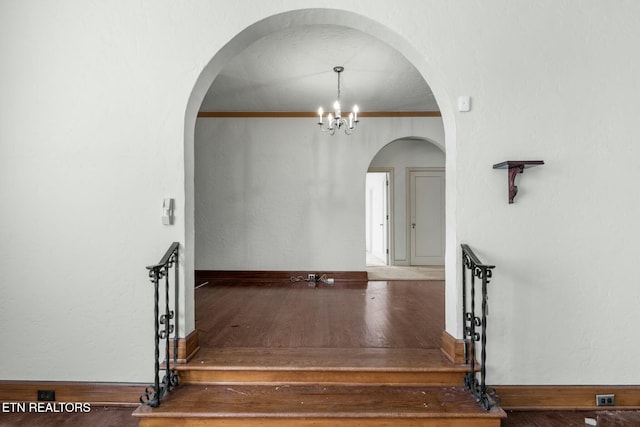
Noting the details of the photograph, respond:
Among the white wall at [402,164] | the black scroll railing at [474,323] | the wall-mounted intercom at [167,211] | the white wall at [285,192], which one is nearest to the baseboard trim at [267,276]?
the white wall at [285,192]

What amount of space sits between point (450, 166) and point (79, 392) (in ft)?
9.95

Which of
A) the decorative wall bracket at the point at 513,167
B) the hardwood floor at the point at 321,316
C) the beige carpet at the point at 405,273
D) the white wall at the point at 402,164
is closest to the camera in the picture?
the decorative wall bracket at the point at 513,167

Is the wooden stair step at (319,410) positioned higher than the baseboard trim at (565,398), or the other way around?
the wooden stair step at (319,410)

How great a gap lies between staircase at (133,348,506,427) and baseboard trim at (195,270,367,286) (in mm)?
2909

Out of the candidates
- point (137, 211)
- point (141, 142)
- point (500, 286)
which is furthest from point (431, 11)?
point (137, 211)

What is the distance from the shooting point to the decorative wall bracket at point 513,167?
6.99 ft

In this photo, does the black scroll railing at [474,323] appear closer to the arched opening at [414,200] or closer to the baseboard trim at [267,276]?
the baseboard trim at [267,276]

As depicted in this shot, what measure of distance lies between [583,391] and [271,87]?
438 centimetres

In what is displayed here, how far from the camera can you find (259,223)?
5484 mm

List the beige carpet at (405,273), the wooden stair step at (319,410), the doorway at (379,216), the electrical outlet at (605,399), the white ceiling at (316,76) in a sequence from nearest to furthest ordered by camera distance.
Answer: the wooden stair step at (319,410) < the electrical outlet at (605,399) < the white ceiling at (316,76) < the beige carpet at (405,273) < the doorway at (379,216)

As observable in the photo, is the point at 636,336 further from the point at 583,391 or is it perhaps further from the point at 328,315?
the point at 328,315

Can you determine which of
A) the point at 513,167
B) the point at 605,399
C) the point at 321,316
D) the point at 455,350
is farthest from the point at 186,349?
the point at 605,399

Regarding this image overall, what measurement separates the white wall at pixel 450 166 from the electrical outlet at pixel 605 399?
0.31 ft

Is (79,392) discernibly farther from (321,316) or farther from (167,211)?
(321,316)
